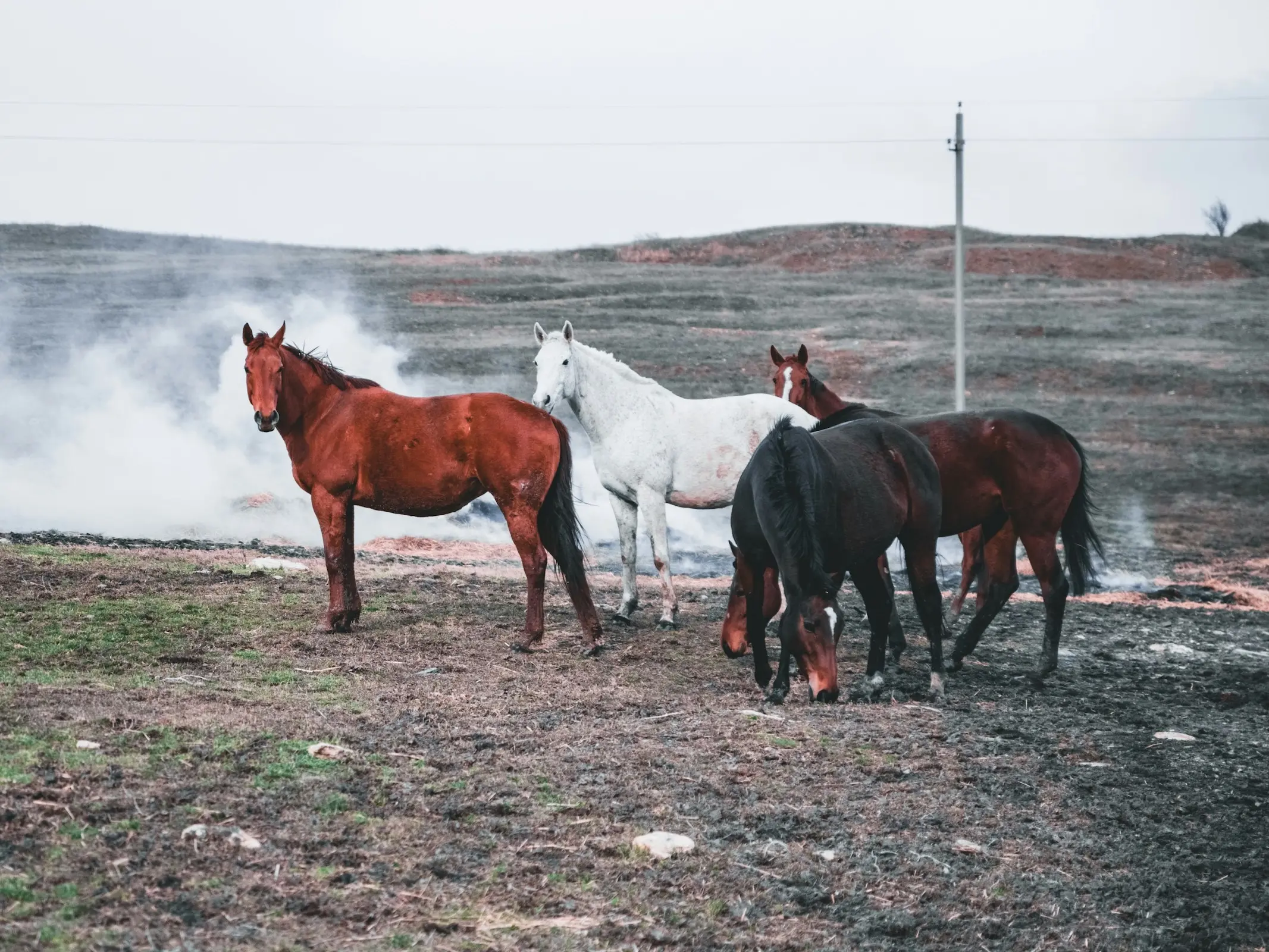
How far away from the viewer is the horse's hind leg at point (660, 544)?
11.7 metres

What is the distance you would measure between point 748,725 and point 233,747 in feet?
9.77

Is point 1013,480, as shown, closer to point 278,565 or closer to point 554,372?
point 554,372

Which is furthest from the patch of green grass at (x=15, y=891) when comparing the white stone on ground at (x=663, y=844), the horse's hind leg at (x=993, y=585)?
the horse's hind leg at (x=993, y=585)

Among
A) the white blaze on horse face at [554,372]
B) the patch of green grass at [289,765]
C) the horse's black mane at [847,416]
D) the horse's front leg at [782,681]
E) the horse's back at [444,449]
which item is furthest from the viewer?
the white blaze on horse face at [554,372]

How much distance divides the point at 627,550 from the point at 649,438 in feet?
3.52

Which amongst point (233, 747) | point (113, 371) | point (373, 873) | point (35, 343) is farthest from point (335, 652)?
point (35, 343)

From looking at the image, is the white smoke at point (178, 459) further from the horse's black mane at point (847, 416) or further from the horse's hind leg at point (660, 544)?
the horse's black mane at point (847, 416)

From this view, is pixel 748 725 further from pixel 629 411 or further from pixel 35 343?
pixel 35 343

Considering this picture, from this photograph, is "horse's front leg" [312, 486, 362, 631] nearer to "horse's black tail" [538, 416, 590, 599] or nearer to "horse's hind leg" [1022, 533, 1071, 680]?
"horse's black tail" [538, 416, 590, 599]

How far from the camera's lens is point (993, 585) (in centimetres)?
1102

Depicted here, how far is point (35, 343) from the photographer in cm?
3014

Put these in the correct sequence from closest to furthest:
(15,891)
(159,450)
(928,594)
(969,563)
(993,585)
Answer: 1. (15,891)
2. (928,594)
3. (993,585)
4. (969,563)
5. (159,450)

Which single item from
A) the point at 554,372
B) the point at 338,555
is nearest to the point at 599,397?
the point at 554,372

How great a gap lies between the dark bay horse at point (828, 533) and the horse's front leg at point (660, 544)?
1.72 meters
